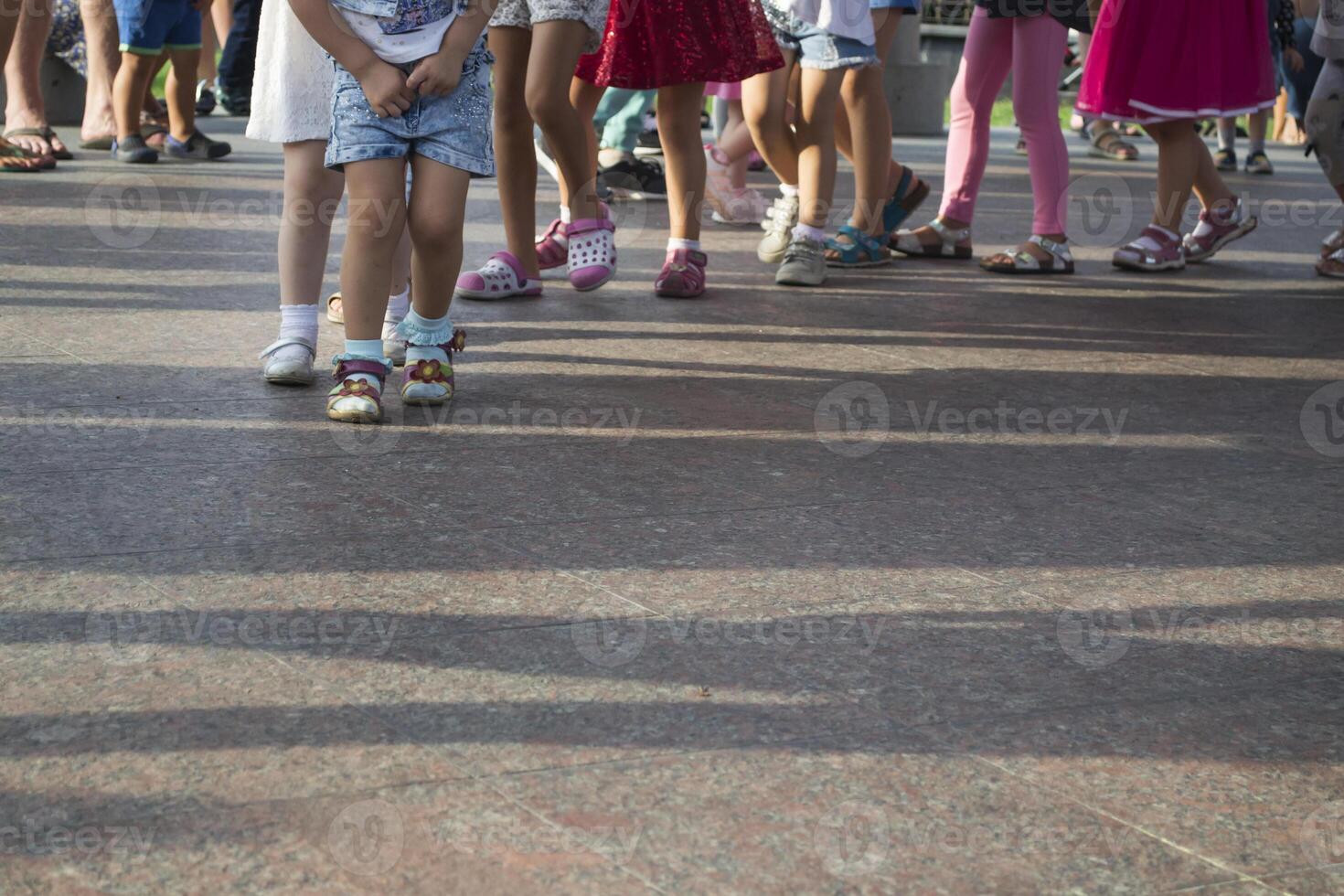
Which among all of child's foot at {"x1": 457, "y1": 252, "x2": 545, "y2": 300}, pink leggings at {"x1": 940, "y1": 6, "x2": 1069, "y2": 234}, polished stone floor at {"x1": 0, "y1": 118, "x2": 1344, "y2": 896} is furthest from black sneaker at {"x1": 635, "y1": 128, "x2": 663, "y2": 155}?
polished stone floor at {"x1": 0, "y1": 118, "x2": 1344, "y2": 896}

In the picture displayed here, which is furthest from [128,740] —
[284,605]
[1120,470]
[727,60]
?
[727,60]

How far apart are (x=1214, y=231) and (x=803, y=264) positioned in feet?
7.31

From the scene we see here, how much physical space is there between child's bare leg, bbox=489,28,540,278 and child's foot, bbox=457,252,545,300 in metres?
0.13

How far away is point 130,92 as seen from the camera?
30.6ft

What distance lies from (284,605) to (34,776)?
696 millimetres

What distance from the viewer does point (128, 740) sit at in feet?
7.41

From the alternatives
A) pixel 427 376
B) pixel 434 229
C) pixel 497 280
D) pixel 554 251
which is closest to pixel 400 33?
pixel 434 229

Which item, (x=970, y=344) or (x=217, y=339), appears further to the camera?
(x=970, y=344)

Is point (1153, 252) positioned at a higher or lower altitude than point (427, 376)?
lower

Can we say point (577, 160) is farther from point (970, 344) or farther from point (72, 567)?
point (72, 567)

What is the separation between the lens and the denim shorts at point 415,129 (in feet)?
13.5

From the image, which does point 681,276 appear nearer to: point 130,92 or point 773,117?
point 773,117

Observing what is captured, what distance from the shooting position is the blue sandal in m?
6.98

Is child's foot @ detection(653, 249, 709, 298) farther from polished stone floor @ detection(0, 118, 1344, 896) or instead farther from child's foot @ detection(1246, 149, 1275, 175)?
child's foot @ detection(1246, 149, 1275, 175)
